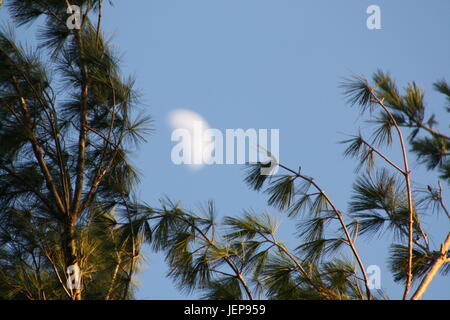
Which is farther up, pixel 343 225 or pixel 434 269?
pixel 343 225

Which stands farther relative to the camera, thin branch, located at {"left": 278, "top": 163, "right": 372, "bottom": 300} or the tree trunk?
the tree trunk

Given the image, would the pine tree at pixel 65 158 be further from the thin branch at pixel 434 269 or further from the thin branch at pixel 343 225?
the thin branch at pixel 434 269

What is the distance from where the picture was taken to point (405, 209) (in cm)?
401

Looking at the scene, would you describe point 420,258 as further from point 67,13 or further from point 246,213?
point 67,13

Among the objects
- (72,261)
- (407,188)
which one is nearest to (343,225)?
(407,188)

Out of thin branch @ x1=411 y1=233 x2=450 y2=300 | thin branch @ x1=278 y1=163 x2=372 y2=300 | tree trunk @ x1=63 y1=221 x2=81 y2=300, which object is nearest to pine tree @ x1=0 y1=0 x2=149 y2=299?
tree trunk @ x1=63 y1=221 x2=81 y2=300

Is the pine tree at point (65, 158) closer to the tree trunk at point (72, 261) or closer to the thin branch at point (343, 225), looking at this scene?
the tree trunk at point (72, 261)

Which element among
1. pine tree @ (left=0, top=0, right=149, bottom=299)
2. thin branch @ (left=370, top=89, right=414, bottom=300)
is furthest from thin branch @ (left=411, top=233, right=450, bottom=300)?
pine tree @ (left=0, top=0, right=149, bottom=299)

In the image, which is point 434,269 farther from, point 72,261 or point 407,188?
point 72,261

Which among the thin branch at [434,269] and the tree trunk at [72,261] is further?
the tree trunk at [72,261]

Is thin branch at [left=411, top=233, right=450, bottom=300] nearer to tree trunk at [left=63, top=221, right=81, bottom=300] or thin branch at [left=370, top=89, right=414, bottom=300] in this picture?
thin branch at [left=370, top=89, right=414, bottom=300]

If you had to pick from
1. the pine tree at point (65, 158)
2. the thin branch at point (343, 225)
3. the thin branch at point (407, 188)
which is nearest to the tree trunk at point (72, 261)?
the pine tree at point (65, 158)
